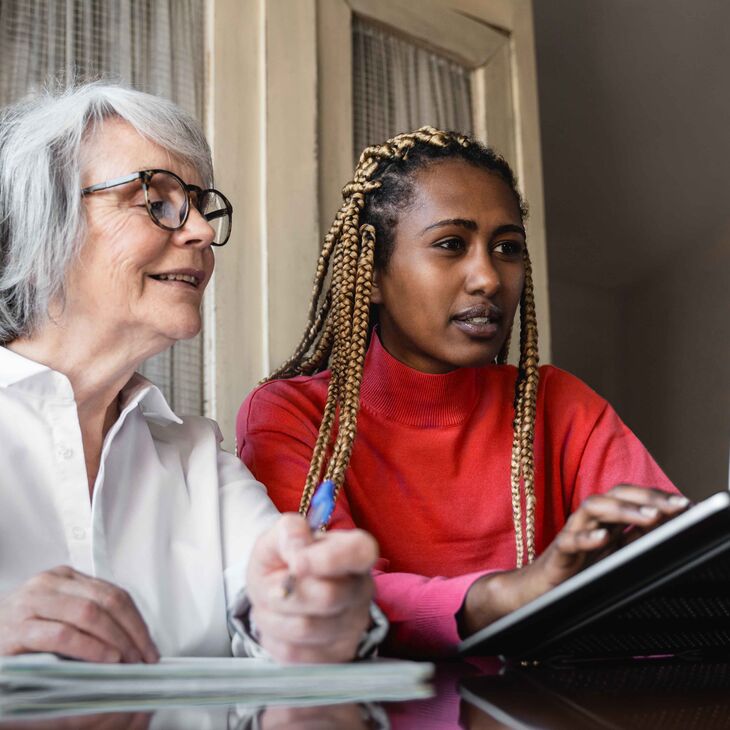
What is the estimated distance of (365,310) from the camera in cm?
158

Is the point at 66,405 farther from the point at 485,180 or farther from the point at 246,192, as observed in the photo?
the point at 246,192

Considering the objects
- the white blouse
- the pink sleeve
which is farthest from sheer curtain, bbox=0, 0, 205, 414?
the pink sleeve

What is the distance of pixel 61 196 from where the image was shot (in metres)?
1.16

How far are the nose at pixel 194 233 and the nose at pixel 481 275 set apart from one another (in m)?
0.46

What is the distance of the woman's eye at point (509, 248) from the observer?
156 centimetres

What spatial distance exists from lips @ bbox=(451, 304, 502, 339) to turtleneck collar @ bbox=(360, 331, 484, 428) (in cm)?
10

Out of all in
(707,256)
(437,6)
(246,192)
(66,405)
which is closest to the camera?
(66,405)

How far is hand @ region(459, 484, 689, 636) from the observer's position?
83 cm

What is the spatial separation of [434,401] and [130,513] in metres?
0.60

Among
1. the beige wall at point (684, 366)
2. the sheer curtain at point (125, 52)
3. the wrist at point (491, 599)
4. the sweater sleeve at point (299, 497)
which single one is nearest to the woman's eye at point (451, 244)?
the sweater sleeve at point (299, 497)

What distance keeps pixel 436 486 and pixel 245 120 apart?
89 cm

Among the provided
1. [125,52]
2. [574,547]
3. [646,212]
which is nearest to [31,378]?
[574,547]

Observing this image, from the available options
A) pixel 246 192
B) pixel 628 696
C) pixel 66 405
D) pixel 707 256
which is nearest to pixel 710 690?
pixel 628 696

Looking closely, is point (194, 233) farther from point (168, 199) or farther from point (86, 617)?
point (86, 617)
